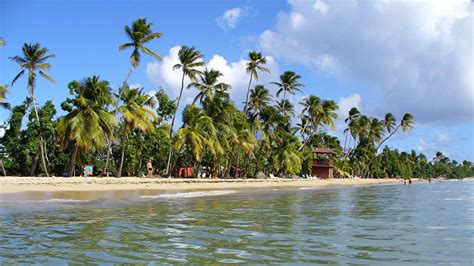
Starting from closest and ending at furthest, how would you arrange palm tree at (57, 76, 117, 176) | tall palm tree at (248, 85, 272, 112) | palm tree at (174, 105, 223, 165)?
palm tree at (57, 76, 117, 176) < palm tree at (174, 105, 223, 165) < tall palm tree at (248, 85, 272, 112)

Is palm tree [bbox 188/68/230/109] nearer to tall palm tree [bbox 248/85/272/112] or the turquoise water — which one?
tall palm tree [bbox 248/85/272/112]

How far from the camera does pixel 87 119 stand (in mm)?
29203

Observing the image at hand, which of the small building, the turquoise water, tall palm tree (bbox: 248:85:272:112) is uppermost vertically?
tall palm tree (bbox: 248:85:272:112)

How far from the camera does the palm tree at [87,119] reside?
2869 centimetres

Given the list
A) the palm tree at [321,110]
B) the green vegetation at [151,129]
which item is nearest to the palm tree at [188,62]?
the green vegetation at [151,129]

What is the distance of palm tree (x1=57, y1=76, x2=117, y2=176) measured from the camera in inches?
1129

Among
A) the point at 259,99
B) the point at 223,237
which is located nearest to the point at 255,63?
the point at 259,99

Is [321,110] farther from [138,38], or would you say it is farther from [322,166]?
[138,38]

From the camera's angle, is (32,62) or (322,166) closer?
(32,62)

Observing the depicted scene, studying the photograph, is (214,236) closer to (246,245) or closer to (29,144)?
(246,245)

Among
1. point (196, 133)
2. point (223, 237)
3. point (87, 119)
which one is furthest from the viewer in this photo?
point (196, 133)

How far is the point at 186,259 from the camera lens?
7.12 metres

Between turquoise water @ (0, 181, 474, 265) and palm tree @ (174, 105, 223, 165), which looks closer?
turquoise water @ (0, 181, 474, 265)

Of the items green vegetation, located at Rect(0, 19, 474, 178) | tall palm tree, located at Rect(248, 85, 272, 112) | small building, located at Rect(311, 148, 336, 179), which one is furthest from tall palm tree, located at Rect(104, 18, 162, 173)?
small building, located at Rect(311, 148, 336, 179)
